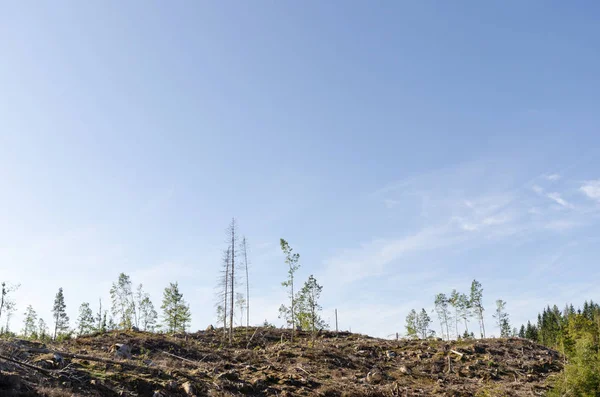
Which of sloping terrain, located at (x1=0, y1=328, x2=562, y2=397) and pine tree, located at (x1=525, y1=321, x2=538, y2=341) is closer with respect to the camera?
sloping terrain, located at (x1=0, y1=328, x2=562, y2=397)

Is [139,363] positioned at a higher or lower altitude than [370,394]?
higher

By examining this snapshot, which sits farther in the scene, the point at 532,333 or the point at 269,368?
the point at 532,333

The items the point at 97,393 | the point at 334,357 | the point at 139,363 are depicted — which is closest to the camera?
the point at 97,393

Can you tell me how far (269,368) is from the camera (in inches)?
1067

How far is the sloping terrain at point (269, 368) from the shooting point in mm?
17500

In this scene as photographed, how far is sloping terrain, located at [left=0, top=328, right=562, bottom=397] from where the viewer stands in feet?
57.4

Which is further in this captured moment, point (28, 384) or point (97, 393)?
point (97, 393)

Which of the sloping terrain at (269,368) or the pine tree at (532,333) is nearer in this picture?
the sloping terrain at (269,368)

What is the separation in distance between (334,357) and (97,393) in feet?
64.7

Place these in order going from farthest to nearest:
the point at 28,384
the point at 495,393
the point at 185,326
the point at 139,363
→ the point at 185,326 → the point at 495,393 → the point at 139,363 → the point at 28,384

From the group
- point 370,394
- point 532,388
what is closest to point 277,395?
point 370,394

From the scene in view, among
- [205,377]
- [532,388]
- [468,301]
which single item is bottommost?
[532,388]

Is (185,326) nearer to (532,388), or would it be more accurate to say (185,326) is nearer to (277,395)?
(277,395)

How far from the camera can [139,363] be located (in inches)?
Answer: 857
